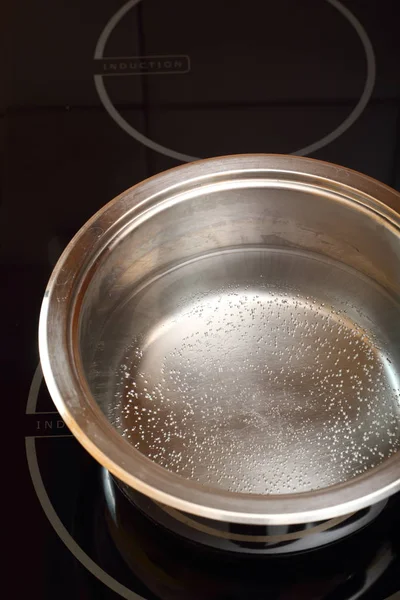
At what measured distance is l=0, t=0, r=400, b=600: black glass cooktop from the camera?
0.57 meters

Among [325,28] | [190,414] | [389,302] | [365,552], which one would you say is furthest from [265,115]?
[365,552]

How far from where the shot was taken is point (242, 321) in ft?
2.43

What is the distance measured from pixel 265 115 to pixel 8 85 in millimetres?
305

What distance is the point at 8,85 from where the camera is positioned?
866 millimetres

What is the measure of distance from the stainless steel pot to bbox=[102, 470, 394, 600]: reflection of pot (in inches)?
2.3

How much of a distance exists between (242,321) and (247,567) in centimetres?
27

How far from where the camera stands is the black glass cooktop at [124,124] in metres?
0.57

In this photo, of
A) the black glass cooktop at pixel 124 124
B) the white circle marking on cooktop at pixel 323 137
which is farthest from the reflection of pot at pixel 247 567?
the white circle marking on cooktop at pixel 323 137

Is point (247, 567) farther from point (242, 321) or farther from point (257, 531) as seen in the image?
point (242, 321)

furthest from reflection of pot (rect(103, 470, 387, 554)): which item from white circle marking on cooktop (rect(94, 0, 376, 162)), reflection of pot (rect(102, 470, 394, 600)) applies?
white circle marking on cooktop (rect(94, 0, 376, 162))

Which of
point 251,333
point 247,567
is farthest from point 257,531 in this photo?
point 251,333

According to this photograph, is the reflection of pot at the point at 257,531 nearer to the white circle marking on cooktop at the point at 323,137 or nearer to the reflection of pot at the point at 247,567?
the reflection of pot at the point at 247,567

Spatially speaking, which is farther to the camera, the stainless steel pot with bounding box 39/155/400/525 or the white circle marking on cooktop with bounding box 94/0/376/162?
the white circle marking on cooktop with bounding box 94/0/376/162

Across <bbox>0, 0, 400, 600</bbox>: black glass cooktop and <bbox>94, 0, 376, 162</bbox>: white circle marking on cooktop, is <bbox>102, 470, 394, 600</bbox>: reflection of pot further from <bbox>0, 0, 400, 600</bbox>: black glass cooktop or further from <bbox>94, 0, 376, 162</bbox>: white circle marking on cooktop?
<bbox>94, 0, 376, 162</bbox>: white circle marking on cooktop
